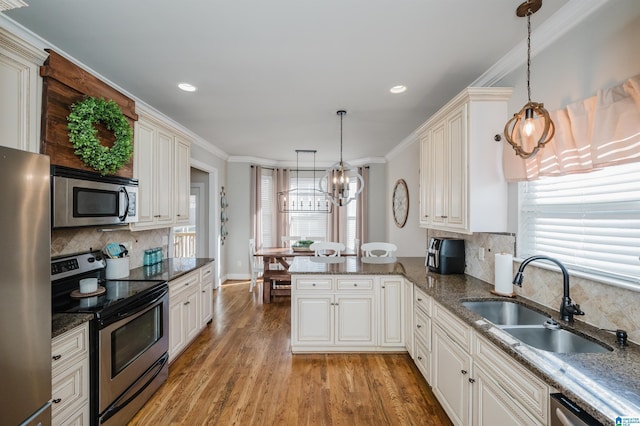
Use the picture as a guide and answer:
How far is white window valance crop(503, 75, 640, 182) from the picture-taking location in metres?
1.35

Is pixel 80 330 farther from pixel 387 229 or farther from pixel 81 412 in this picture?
pixel 387 229

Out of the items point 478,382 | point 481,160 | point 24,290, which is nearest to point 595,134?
point 481,160

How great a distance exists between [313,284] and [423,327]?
1.12 metres

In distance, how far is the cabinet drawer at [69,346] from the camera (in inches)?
60.1

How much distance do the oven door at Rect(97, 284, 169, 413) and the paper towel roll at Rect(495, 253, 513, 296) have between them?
271cm

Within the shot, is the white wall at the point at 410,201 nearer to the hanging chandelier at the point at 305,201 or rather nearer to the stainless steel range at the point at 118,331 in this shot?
the hanging chandelier at the point at 305,201

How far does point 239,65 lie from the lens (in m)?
2.42

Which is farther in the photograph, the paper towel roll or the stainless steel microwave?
the paper towel roll

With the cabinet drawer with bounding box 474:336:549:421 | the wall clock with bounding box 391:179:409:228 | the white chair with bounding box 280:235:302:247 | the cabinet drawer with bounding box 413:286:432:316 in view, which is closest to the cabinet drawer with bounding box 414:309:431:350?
the cabinet drawer with bounding box 413:286:432:316

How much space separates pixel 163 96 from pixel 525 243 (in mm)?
3690

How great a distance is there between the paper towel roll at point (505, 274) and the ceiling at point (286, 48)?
1588 mm

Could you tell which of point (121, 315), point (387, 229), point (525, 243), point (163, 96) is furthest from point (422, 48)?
point (387, 229)

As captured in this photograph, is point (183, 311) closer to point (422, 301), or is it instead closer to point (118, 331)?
point (118, 331)

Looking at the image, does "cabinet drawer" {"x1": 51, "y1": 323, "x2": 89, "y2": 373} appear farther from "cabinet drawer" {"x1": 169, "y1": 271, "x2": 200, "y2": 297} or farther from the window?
the window
